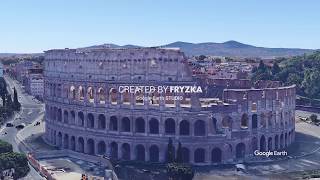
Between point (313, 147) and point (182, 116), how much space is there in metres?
30.7

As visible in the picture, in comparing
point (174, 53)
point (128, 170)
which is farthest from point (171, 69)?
point (128, 170)

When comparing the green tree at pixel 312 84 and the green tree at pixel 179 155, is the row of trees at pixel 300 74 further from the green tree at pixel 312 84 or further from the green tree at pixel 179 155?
the green tree at pixel 179 155

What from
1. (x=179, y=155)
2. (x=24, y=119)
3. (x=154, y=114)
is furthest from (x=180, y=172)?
(x=24, y=119)

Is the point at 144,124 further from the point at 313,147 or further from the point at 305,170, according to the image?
the point at 313,147

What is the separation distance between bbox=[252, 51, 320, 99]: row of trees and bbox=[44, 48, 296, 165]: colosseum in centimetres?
5321

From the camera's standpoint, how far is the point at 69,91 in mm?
96062

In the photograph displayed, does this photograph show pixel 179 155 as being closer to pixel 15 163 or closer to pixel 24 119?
pixel 15 163

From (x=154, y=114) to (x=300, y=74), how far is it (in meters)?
105

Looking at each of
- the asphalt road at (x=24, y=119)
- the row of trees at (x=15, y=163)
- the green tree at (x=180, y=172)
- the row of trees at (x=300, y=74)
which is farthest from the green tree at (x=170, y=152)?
the row of trees at (x=300, y=74)

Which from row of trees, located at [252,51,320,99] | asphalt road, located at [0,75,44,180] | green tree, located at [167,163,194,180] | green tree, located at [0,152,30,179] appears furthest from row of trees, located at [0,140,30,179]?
row of trees, located at [252,51,320,99]

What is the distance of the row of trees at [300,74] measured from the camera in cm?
15638

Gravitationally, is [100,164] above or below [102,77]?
below

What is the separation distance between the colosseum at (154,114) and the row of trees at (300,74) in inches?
2095

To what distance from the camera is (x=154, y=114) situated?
84.2 meters
